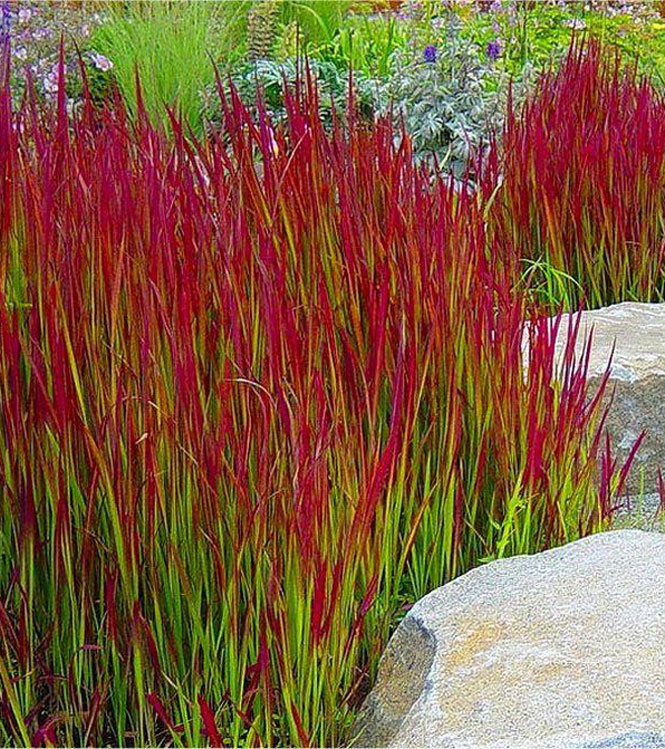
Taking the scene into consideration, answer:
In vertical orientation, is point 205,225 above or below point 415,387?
above

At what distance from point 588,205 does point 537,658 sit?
2.32 metres

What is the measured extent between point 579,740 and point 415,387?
2.36 ft

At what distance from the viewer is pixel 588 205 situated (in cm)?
379

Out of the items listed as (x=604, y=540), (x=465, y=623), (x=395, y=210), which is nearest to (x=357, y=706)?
(x=465, y=623)

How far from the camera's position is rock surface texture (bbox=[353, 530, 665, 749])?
1.58 m

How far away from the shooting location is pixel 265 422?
1.67 meters

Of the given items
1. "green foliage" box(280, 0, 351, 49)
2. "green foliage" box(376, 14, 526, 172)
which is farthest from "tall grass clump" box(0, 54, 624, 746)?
"green foliage" box(280, 0, 351, 49)

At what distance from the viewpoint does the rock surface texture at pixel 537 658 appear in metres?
1.58

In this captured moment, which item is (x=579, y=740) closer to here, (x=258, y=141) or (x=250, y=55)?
(x=258, y=141)

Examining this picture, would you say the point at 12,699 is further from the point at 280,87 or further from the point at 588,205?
the point at 280,87

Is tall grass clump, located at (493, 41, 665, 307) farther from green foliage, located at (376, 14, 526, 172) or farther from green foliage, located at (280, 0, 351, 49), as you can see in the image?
green foliage, located at (280, 0, 351, 49)

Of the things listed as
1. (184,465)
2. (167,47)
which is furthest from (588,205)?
(167,47)

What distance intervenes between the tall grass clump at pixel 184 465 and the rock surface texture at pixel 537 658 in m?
0.10

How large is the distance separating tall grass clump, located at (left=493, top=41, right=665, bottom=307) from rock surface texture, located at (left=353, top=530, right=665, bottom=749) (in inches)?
70.6
